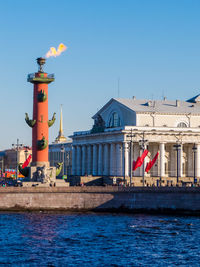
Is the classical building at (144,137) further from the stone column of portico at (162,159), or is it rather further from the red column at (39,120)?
the red column at (39,120)

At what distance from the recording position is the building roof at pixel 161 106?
382 feet

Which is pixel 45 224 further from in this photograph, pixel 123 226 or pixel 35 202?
pixel 35 202

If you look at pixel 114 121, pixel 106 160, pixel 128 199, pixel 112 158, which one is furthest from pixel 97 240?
pixel 114 121

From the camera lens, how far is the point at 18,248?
51.1 metres

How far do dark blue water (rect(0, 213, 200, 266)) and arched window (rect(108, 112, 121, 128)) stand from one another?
1827 inches

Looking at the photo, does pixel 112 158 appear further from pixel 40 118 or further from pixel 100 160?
pixel 40 118

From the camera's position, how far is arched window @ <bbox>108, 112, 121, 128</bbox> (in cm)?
11843

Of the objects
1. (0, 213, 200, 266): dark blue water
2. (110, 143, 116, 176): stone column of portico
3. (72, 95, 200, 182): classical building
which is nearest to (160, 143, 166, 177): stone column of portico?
(72, 95, 200, 182): classical building

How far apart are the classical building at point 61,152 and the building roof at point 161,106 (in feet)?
101

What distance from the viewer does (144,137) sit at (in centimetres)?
10950

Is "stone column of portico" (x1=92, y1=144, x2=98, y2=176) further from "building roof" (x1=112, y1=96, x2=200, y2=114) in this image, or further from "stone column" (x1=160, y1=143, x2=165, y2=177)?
"stone column" (x1=160, y1=143, x2=165, y2=177)

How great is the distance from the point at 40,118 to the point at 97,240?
2982 centimetres

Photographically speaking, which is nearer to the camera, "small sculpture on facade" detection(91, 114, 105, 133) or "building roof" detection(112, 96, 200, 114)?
"building roof" detection(112, 96, 200, 114)

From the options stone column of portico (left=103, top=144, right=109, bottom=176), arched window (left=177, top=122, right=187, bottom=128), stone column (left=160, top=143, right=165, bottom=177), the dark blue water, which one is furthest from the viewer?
arched window (left=177, top=122, right=187, bottom=128)
